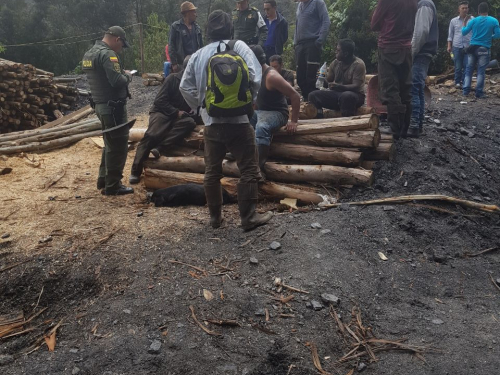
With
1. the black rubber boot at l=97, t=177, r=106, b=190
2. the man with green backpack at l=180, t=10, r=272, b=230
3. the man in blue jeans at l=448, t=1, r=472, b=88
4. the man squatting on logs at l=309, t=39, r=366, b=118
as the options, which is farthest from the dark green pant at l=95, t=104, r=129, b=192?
the man in blue jeans at l=448, t=1, r=472, b=88

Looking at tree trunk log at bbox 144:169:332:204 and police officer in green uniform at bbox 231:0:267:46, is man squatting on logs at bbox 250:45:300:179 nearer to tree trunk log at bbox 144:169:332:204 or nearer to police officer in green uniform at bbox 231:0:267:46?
tree trunk log at bbox 144:169:332:204

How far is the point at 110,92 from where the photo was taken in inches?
244

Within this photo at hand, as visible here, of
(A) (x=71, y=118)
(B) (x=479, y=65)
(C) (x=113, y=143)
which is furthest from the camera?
(A) (x=71, y=118)

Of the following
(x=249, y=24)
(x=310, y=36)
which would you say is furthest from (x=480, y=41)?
(x=249, y=24)

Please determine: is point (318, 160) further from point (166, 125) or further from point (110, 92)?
point (110, 92)

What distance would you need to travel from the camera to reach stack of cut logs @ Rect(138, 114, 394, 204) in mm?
5777

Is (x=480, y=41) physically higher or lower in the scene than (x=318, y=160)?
higher

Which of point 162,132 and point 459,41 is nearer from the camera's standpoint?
point 162,132

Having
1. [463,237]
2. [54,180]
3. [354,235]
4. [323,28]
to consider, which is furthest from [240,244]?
[323,28]

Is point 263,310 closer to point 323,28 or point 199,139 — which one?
point 199,139

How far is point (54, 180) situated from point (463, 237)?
5947 millimetres

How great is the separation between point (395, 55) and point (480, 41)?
17.8 ft

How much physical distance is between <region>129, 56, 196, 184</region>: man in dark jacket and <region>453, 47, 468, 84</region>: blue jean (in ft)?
24.5

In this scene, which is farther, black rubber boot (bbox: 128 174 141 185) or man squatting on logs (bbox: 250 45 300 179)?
black rubber boot (bbox: 128 174 141 185)
